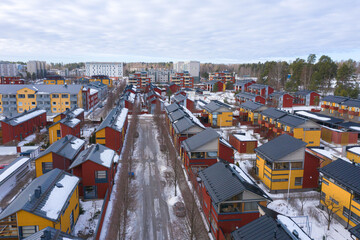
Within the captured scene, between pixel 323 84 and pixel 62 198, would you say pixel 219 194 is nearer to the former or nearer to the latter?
pixel 62 198

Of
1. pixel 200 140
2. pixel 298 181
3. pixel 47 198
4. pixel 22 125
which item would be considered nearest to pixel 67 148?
pixel 47 198

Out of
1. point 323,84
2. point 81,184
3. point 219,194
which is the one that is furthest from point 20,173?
point 323,84

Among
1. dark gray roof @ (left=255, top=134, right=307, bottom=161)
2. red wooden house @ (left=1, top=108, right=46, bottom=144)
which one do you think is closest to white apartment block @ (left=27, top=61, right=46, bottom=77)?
red wooden house @ (left=1, top=108, right=46, bottom=144)

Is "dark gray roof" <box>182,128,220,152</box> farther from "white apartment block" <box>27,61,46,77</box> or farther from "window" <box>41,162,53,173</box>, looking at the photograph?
"white apartment block" <box>27,61,46,77</box>

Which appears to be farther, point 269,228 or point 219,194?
point 219,194

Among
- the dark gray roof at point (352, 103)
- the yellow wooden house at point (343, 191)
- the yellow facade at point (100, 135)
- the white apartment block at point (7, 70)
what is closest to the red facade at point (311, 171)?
the yellow wooden house at point (343, 191)

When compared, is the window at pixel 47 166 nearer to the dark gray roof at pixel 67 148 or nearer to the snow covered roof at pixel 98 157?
the dark gray roof at pixel 67 148
